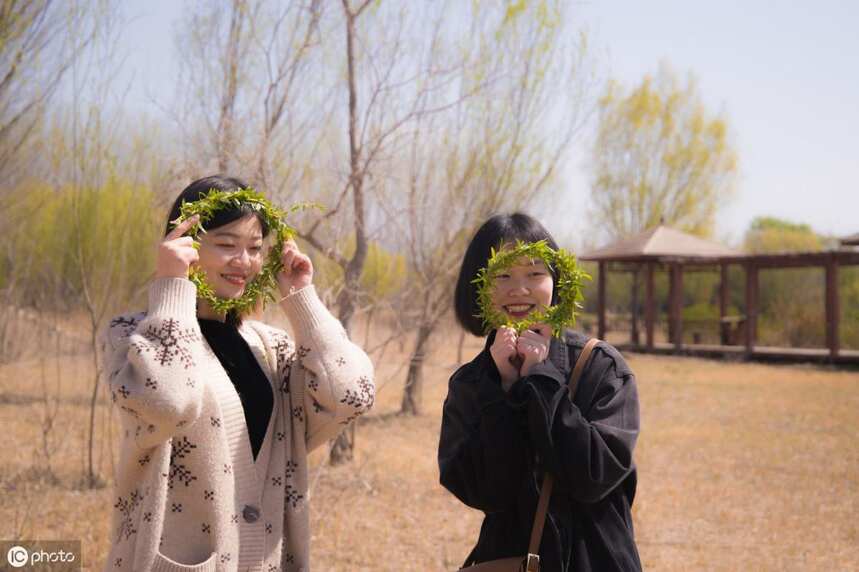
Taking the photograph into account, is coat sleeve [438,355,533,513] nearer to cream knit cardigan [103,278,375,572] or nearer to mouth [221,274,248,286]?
cream knit cardigan [103,278,375,572]

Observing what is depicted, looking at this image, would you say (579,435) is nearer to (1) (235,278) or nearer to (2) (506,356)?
(2) (506,356)

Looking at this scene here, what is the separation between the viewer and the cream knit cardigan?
177 cm

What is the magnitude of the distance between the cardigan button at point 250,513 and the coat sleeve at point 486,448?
0.49 meters

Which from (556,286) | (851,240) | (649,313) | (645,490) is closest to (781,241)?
(649,313)

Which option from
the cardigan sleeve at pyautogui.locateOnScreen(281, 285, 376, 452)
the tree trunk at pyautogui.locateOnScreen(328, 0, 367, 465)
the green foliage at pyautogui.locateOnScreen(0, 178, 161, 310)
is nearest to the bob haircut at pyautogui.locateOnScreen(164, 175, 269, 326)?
the cardigan sleeve at pyautogui.locateOnScreen(281, 285, 376, 452)

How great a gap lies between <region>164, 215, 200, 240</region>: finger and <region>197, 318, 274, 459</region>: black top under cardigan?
0.27 meters

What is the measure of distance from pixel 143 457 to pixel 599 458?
1.11 m

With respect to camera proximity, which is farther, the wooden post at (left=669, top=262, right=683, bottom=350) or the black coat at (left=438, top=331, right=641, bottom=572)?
the wooden post at (left=669, top=262, right=683, bottom=350)

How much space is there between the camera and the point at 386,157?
5973 mm

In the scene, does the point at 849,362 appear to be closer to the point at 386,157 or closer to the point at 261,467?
the point at 386,157

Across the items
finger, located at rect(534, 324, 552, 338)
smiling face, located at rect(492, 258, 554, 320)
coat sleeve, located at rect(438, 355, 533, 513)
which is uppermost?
smiling face, located at rect(492, 258, 554, 320)

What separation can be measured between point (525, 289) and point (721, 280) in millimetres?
20351

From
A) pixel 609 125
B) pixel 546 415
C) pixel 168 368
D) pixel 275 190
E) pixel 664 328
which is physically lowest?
pixel 664 328

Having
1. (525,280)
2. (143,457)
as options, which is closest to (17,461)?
(143,457)
